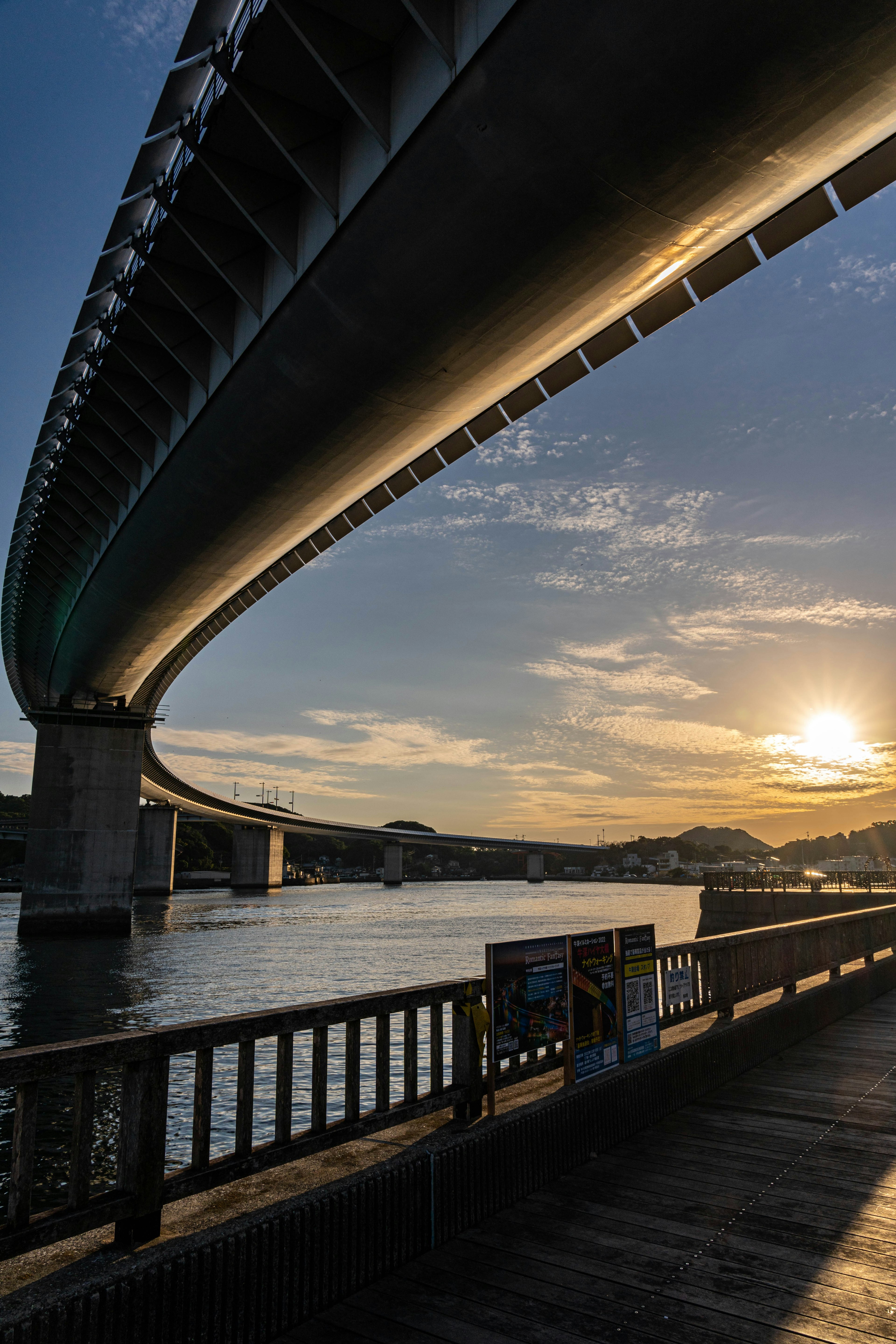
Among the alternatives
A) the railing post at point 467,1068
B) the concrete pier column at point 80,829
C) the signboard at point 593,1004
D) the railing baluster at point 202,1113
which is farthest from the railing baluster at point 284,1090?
the concrete pier column at point 80,829

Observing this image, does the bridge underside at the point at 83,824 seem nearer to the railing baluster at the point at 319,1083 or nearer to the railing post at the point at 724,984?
the railing post at the point at 724,984

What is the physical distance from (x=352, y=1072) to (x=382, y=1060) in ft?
1.34

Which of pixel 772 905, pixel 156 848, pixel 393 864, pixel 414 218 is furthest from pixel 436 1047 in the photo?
pixel 393 864

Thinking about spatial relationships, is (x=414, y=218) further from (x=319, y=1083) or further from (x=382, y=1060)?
(x=319, y=1083)

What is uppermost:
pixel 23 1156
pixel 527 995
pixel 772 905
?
pixel 527 995

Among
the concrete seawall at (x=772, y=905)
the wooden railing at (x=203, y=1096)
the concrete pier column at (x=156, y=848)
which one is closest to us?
the wooden railing at (x=203, y=1096)

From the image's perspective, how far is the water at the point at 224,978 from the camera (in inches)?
533

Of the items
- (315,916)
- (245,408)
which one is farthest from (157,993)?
(315,916)

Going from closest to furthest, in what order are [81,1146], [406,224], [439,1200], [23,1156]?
[23,1156] → [81,1146] → [439,1200] → [406,224]

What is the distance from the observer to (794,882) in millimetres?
49781

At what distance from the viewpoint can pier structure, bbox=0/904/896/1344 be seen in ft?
11.4

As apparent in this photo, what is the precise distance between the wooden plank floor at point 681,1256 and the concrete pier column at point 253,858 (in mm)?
138136

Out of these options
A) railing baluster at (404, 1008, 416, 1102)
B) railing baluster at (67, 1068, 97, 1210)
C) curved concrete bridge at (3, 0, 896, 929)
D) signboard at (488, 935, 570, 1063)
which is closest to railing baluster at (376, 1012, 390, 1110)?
railing baluster at (404, 1008, 416, 1102)

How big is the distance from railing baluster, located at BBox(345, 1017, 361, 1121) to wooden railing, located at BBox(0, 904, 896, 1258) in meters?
0.01
